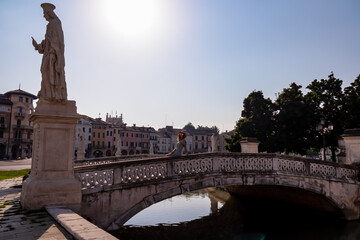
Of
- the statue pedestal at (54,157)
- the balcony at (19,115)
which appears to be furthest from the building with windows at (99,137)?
the statue pedestal at (54,157)

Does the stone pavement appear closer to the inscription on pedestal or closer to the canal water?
the inscription on pedestal

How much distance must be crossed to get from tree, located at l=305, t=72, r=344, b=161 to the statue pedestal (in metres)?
24.6

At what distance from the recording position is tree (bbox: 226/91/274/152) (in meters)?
30.6

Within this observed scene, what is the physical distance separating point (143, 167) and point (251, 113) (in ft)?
84.9

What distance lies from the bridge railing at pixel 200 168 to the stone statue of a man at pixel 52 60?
2.19 meters

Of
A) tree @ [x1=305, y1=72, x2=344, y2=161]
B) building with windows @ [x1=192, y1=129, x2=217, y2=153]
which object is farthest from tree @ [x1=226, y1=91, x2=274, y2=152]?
building with windows @ [x1=192, y1=129, x2=217, y2=153]

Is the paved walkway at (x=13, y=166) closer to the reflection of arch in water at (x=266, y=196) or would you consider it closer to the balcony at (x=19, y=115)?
the reflection of arch in water at (x=266, y=196)

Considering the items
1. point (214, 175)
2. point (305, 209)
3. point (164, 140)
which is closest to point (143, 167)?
point (214, 175)

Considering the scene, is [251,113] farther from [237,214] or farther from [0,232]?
[0,232]

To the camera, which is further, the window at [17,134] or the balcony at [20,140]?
the window at [17,134]

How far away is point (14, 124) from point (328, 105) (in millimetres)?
54798

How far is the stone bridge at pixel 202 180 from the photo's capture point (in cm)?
837

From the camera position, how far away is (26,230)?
4922 mm

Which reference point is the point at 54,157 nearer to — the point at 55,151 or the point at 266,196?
the point at 55,151
